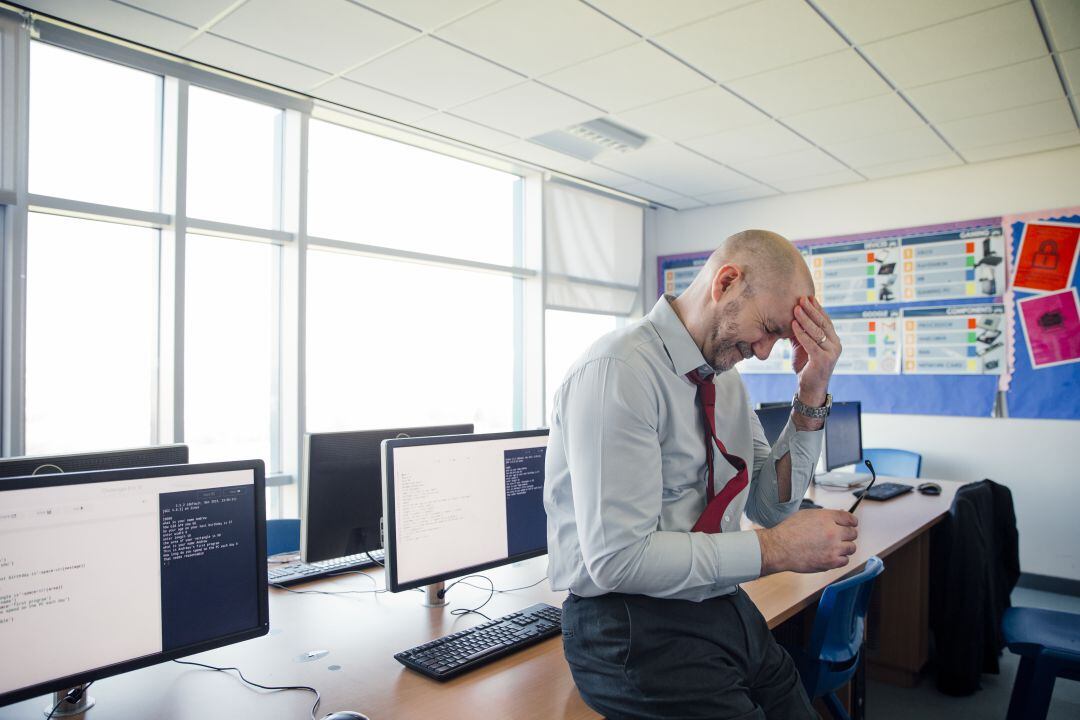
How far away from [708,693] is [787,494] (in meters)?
0.52

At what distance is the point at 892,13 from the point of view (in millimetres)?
2621

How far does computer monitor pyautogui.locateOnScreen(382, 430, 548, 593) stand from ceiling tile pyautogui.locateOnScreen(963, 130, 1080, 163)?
3.92 meters

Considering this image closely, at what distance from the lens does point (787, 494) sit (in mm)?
1573

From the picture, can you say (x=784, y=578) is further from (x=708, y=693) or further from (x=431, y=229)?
(x=431, y=229)

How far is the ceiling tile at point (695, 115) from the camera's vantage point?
348 centimetres

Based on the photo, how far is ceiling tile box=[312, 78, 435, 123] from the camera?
134 inches

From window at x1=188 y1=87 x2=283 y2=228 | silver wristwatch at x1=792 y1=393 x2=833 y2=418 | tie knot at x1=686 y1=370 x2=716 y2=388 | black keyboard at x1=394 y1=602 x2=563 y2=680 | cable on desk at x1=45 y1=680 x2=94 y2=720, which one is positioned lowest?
black keyboard at x1=394 y1=602 x2=563 y2=680

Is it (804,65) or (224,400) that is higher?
(804,65)

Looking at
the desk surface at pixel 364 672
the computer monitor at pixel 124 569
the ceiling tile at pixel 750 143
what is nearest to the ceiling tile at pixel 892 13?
the ceiling tile at pixel 750 143

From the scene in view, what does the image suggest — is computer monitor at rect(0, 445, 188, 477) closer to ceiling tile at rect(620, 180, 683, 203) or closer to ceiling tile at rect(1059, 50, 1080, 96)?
ceiling tile at rect(1059, 50, 1080, 96)

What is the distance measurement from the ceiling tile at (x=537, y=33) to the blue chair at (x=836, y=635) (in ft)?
7.04

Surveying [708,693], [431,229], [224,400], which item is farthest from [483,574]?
[431,229]

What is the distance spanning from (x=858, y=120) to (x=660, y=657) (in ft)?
Result: 11.4

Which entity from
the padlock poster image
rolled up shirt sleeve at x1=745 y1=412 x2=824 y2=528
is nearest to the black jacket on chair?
rolled up shirt sleeve at x1=745 y1=412 x2=824 y2=528
